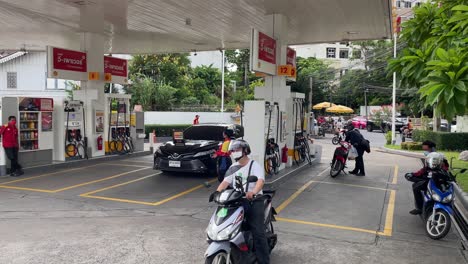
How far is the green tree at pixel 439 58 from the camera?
4.32 meters

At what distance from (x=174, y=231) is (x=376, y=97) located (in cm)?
4937

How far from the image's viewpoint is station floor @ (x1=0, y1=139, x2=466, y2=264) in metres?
5.41

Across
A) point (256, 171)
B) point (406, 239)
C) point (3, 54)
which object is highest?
point (3, 54)

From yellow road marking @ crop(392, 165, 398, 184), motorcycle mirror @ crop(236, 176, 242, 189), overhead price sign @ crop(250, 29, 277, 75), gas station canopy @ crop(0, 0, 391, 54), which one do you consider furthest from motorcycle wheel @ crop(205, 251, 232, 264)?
yellow road marking @ crop(392, 165, 398, 184)

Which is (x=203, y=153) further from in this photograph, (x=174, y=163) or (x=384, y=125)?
(x=384, y=125)

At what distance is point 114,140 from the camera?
50.5 feet

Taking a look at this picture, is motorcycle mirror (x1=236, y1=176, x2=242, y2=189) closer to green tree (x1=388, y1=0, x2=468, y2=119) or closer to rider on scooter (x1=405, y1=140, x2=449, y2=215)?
green tree (x1=388, y1=0, x2=468, y2=119)

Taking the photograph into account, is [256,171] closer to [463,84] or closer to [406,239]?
[463,84]

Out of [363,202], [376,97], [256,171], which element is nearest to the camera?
[256,171]

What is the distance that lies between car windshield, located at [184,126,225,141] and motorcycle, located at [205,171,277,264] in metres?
7.14

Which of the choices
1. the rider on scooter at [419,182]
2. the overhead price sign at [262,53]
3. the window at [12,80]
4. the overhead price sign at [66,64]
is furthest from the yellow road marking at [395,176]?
the window at [12,80]

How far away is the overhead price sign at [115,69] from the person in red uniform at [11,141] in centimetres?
491

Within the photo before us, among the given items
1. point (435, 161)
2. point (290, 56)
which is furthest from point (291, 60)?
point (435, 161)

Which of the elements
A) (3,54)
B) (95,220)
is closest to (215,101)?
(3,54)
